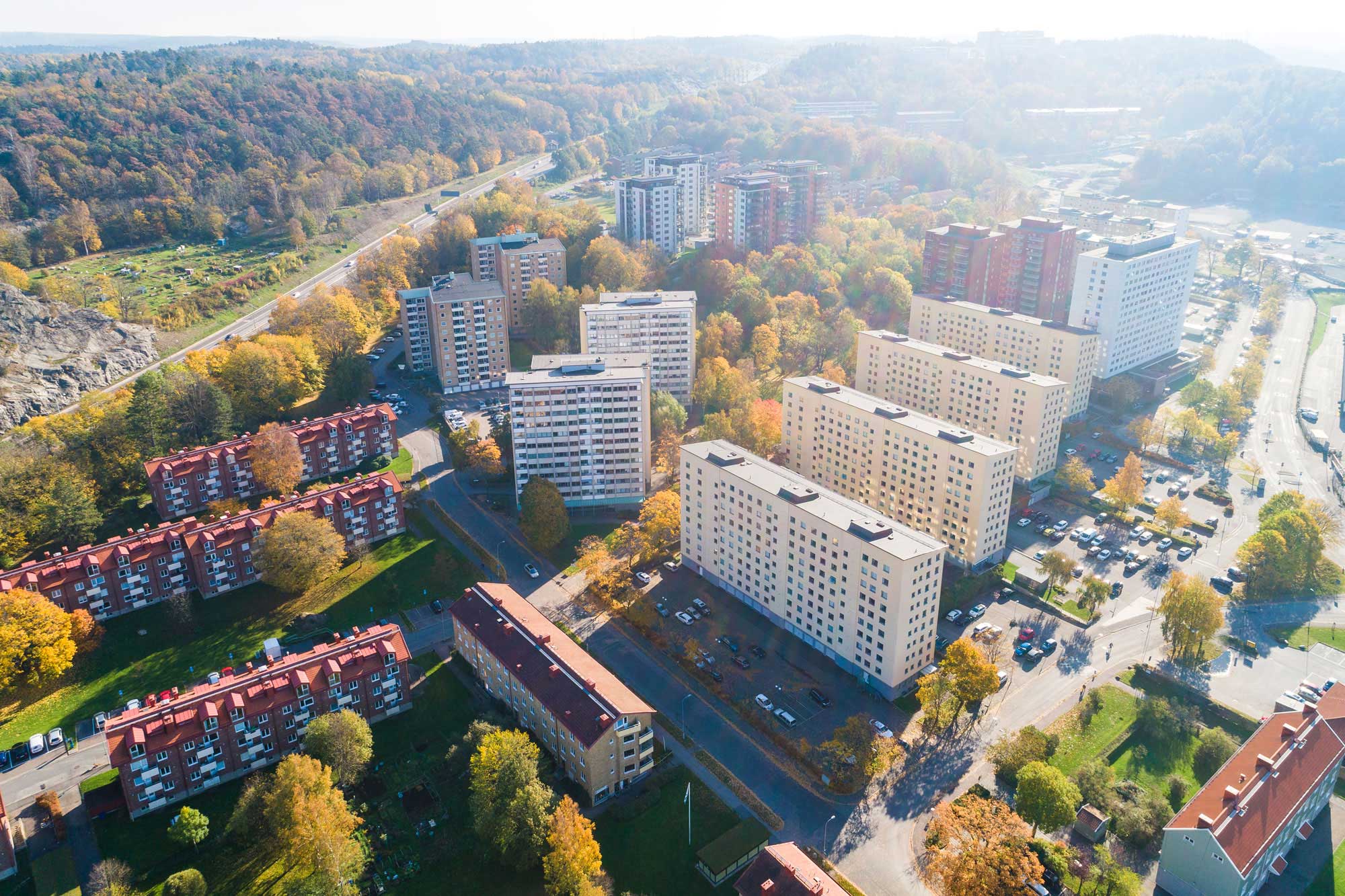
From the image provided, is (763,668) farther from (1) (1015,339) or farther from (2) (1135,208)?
Result: (2) (1135,208)

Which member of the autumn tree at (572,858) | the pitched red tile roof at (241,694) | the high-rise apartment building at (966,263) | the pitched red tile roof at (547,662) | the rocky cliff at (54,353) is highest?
the high-rise apartment building at (966,263)

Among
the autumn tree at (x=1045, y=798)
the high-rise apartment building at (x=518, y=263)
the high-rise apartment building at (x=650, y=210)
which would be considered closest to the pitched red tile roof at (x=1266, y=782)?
the autumn tree at (x=1045, y=798)

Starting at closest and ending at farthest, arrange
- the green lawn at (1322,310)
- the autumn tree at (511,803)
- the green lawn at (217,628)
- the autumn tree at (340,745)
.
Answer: the autumn tree at (511,803), the autumn tree at (340,745), the green lawn at (217,628), the green lawn at (1322,310)

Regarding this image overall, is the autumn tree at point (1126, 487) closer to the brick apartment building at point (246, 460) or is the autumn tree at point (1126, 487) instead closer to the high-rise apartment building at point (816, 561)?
the high-rise apartment building at point (816, 561)

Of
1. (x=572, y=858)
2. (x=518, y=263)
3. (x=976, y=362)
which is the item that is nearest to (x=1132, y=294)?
(x=976, y=362)

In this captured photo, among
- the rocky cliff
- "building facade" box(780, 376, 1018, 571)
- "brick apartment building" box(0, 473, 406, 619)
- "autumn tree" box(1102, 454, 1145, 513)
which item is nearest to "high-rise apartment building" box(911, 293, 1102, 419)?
"autumn tree" box(1102, 454, 1145, 513)

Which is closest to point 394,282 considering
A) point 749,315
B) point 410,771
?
point 749,315

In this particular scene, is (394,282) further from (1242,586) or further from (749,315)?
(1242,586)
